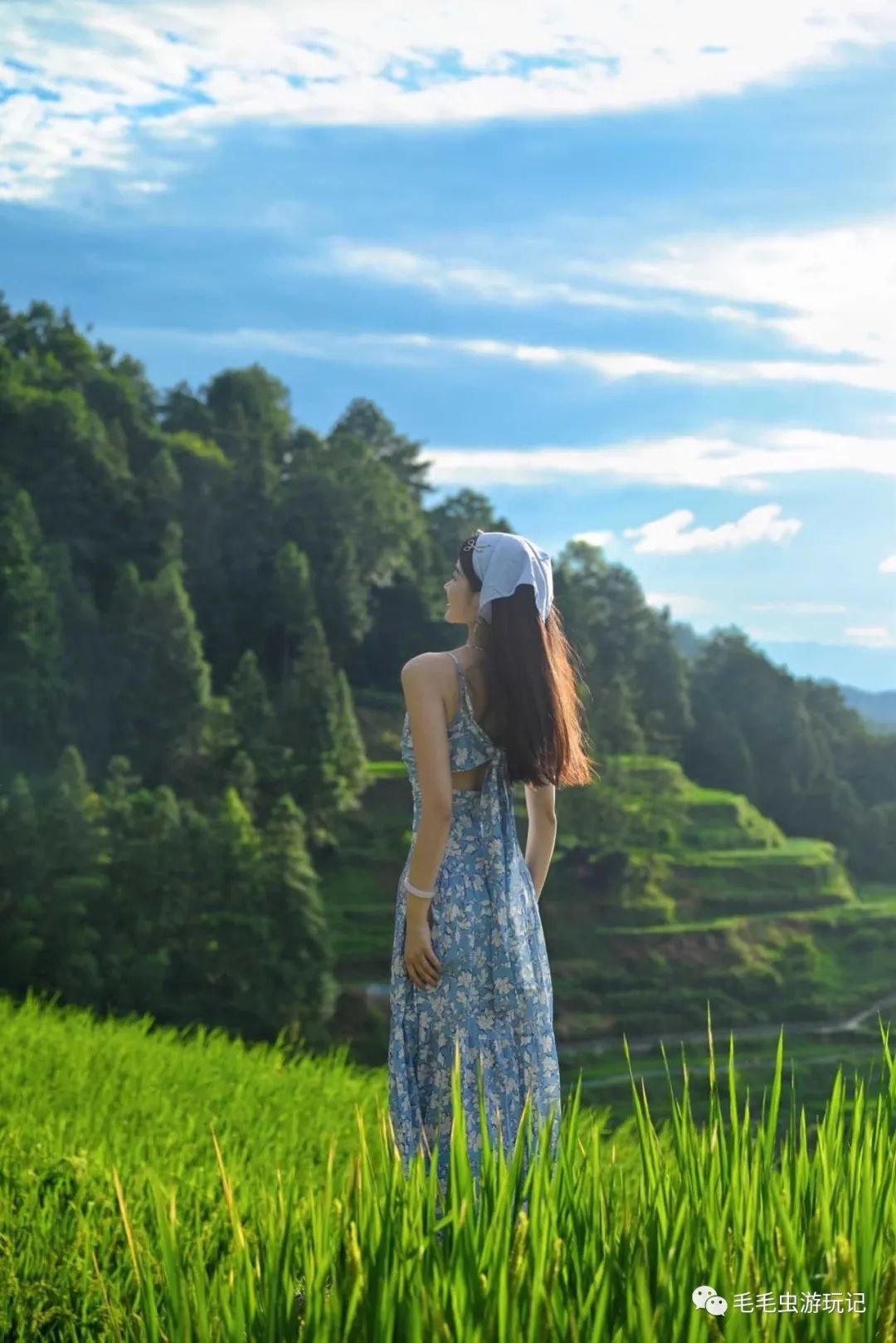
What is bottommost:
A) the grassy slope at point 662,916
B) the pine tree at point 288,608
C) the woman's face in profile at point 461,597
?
the grassy slope at point 662,916

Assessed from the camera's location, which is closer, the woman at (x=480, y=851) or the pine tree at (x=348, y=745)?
the woman at (x=480, y=851)

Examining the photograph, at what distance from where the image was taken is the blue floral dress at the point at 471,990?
3.40 metres

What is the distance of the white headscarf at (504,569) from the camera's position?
10.8 feet

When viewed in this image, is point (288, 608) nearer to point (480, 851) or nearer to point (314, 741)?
point (314, 741)

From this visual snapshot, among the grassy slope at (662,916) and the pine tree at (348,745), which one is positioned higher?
the pine tree at (348,745)

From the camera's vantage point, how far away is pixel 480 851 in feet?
A: 11.3

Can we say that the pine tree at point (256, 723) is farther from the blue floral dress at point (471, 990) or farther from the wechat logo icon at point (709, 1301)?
the wechat logo icon at point (709, 1301)

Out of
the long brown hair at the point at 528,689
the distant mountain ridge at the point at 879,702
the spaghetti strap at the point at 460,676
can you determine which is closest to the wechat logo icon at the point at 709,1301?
the long brown hair at the point at 528,689

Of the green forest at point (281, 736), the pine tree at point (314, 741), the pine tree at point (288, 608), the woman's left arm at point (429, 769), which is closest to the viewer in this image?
the woman's left arm at point (429, 769)

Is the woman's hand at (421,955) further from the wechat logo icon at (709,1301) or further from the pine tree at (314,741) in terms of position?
the pine tree at (314,741)

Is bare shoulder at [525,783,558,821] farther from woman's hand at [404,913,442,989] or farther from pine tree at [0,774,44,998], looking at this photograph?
pine tree at [0,774,44,998]

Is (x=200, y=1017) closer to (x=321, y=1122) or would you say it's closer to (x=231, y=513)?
(x=231, y=513)

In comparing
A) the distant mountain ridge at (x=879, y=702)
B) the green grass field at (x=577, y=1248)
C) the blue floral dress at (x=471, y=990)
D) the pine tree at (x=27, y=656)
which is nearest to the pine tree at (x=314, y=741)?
the pine tree at (x=27, y=656)

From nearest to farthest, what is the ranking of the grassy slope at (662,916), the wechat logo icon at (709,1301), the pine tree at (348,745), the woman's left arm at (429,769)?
the wechat logo icon at (709,1301) → the woman's left arm at (429,769) → the pine tree at (348,745) → the grassy slope at (662,916)
